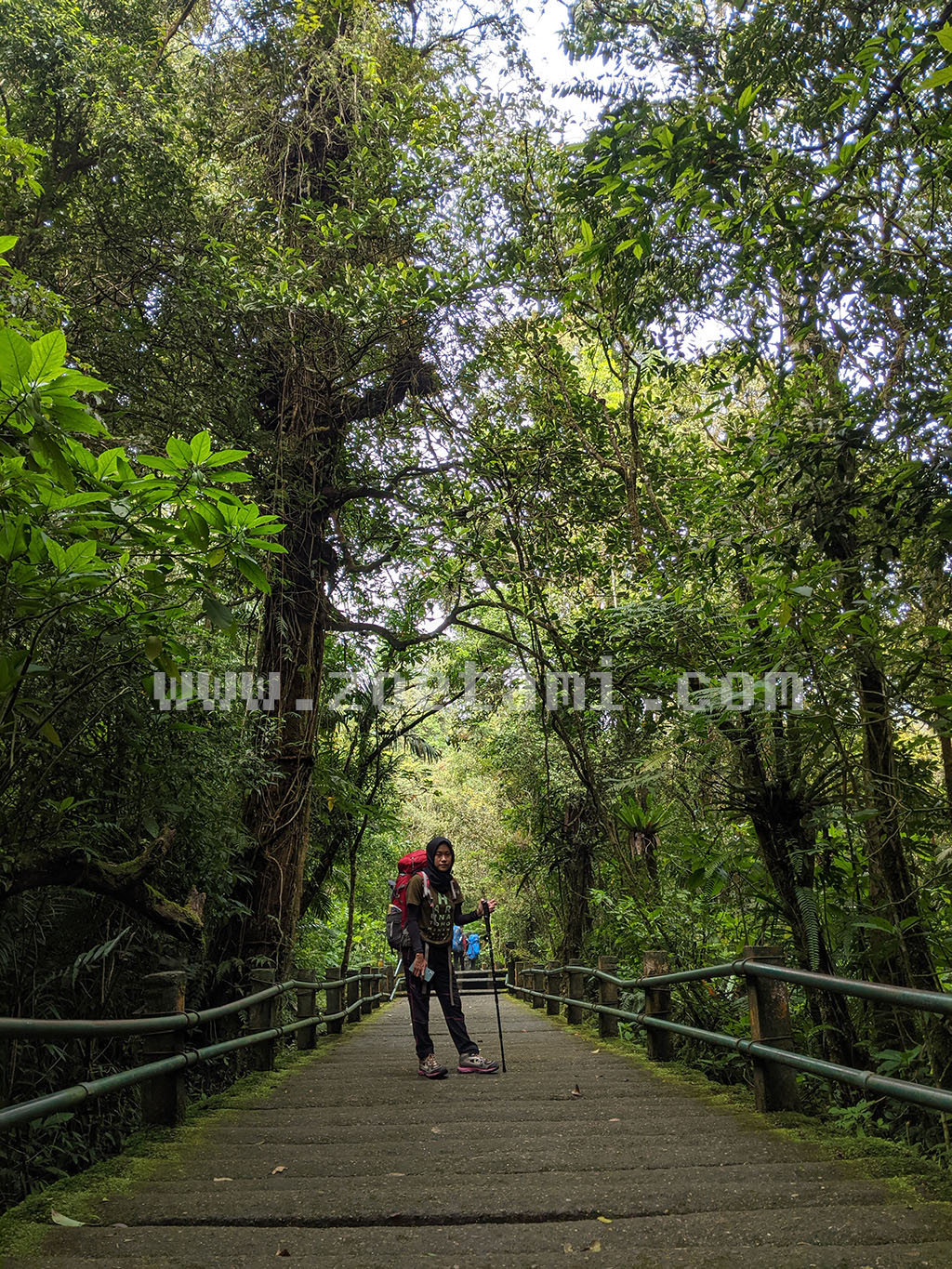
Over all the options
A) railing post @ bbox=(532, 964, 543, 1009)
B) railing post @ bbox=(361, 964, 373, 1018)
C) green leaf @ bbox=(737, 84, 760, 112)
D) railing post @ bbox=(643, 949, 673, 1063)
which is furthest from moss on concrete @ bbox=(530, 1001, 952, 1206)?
railing post @ bbox=(532, 964, 543, 1009)

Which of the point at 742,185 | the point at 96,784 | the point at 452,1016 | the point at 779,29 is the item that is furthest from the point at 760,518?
the point at 96,784

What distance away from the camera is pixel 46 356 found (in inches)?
107

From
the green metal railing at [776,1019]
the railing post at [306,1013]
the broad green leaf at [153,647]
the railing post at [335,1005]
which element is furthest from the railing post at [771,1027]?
the railing post at [335,1005]

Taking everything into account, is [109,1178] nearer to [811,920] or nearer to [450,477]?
[811,920]

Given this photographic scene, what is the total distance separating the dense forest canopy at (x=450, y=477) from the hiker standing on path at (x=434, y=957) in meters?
1.52

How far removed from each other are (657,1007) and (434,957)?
5.40ft

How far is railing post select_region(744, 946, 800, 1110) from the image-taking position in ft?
13.8

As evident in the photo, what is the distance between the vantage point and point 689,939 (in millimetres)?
7430

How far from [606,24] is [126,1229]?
8.27 meters

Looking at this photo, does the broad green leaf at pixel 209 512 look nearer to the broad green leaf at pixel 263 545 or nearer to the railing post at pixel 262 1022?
the broad green leaf at pixel 263 545

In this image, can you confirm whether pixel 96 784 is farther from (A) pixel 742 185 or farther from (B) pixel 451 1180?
(A) pixel 742 185

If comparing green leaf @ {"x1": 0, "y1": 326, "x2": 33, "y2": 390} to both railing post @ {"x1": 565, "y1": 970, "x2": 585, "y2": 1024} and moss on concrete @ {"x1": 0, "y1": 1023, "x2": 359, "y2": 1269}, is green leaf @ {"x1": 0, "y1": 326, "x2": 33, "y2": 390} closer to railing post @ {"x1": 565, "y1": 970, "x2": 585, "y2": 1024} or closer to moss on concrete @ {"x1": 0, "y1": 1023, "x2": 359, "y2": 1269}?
moss on concrete @ {"x1": 0, "y1": 1023, "x2": 359, "y2": 1269}

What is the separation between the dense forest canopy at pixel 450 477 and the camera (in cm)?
417

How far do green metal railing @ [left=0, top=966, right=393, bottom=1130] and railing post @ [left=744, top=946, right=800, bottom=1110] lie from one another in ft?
8.96
